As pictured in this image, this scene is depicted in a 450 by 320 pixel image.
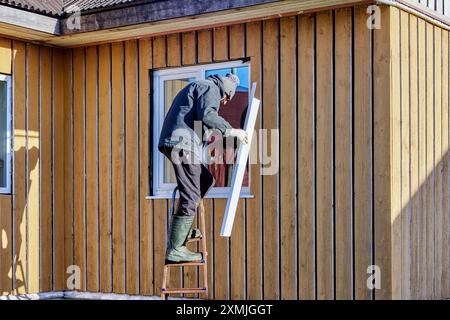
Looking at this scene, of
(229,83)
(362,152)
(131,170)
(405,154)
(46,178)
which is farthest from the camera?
(46,178)

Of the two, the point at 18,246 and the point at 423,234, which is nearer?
the point at 423,234

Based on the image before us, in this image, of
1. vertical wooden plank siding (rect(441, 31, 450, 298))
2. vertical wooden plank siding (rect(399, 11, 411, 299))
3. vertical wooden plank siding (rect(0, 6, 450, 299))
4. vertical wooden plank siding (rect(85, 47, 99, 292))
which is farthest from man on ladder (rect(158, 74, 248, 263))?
vertical wooden plank siding (rect(441, 31, 450, 298))

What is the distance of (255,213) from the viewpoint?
886cm

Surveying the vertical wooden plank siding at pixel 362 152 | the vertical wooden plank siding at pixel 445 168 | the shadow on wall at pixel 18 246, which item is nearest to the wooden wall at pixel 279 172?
the vertical wooden plank siding at pixel 362 152

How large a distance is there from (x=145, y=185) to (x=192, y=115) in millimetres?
1801

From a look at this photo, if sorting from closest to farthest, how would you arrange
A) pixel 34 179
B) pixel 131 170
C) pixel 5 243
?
pixel 5 243 < pixel 131 170 < pixel 34 179

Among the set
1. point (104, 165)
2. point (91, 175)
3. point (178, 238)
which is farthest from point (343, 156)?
point (91, 175)

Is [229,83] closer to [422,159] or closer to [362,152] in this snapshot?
[362,152]

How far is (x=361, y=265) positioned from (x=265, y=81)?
187 centimetres

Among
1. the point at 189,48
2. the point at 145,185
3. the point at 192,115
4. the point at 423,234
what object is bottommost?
the point at 423,234

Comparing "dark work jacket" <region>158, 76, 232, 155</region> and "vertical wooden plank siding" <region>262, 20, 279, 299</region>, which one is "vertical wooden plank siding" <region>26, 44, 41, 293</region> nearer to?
"dark work jacket" <region>158, 76, 232, 155</region>

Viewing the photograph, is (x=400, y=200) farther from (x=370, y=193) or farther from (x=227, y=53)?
(x=227, y=53)

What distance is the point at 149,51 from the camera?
31.4 ft
